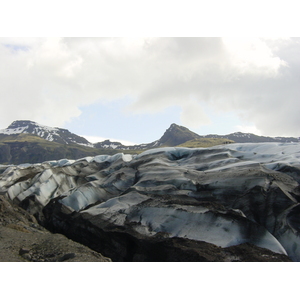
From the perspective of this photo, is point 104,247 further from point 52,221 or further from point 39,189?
point 39,189

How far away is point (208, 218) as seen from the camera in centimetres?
1244

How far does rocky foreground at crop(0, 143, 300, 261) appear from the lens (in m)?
10.8

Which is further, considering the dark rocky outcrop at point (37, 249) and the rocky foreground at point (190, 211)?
the rocky foreground at point (190, 211)

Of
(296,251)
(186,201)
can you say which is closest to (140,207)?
(186,201)

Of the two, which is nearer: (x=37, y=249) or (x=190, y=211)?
(x=37, y=249)

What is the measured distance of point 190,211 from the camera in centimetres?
1315

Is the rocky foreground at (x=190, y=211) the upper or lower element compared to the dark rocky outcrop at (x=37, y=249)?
upper

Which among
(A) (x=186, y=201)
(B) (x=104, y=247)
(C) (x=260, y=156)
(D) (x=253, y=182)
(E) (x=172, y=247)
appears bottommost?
(B) (x=104, y=247)

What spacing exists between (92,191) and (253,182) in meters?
12.6

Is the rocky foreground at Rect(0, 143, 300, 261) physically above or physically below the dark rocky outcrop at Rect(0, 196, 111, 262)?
above

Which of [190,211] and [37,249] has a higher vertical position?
[190,211]

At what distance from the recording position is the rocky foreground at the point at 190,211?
10.8 m

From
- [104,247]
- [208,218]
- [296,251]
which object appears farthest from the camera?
[104,247]

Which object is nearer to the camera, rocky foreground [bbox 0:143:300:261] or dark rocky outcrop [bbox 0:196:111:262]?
dark rocky outcrop [bbox 0:196:111:262]
